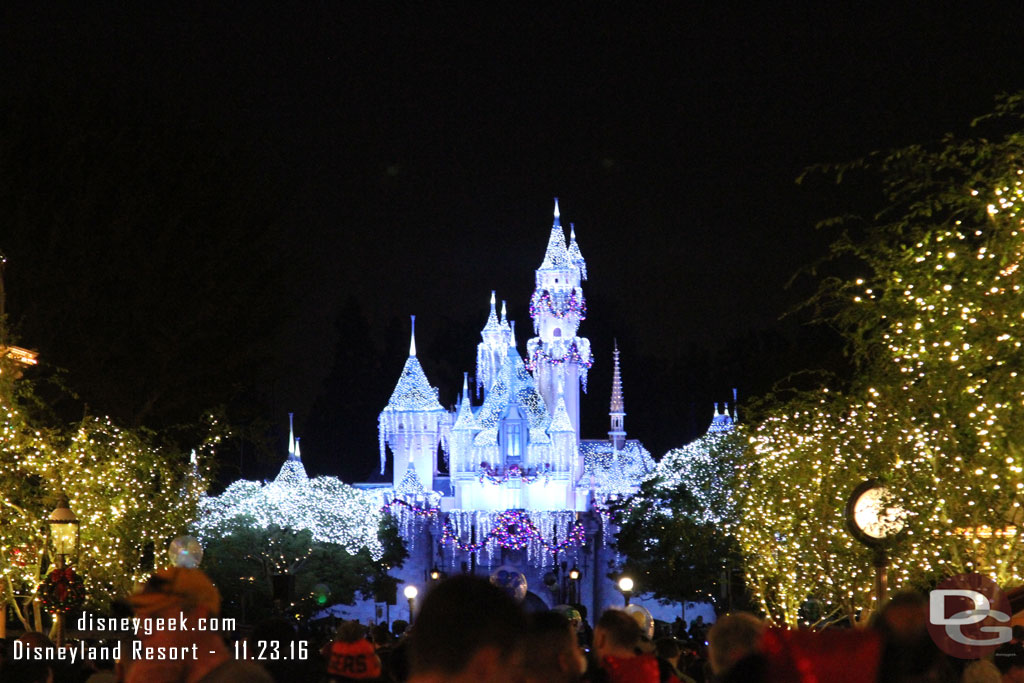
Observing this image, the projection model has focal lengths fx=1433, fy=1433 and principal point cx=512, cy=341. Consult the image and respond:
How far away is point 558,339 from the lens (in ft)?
260

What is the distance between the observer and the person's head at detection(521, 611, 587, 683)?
624cm

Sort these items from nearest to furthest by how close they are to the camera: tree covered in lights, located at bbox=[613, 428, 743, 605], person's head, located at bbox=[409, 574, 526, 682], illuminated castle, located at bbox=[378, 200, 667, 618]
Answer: person's head, located at bbox=[409, 574, 526, 682] < tree covered in lights, located at bbox=[613, 428, 743, 605] < illuminated castle, located at bbox=[378, 200, 667, 618]

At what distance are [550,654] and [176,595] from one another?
189cm

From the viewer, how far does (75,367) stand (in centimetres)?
2633

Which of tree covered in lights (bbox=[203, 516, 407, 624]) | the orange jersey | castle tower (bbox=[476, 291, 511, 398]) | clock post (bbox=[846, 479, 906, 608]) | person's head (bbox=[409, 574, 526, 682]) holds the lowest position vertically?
tree covered in lights (bbox=[203, 516, 407, 624])

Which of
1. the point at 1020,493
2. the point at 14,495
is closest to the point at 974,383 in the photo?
the point at 1020,493

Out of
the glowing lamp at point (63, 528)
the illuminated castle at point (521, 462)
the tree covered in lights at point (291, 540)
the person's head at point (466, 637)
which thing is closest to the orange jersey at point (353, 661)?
the person's head at point (466, 637)

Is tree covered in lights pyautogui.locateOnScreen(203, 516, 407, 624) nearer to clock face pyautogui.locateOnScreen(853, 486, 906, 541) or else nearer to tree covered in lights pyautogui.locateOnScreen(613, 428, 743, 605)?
tree covered in lights pyautogui.locateOnScreen(613, 428, 743, 605)

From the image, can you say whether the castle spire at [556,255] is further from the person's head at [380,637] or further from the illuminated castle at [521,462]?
the person's head at [380,637]

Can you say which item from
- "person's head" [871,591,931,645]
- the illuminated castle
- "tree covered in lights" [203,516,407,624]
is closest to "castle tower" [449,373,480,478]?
the illuminated castle

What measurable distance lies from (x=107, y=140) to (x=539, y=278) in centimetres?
5316

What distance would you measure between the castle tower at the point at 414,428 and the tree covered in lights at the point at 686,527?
18.2 meters

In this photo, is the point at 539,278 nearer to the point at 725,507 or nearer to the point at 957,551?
the point at 725,507

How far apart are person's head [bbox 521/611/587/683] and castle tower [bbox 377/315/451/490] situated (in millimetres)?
70287
